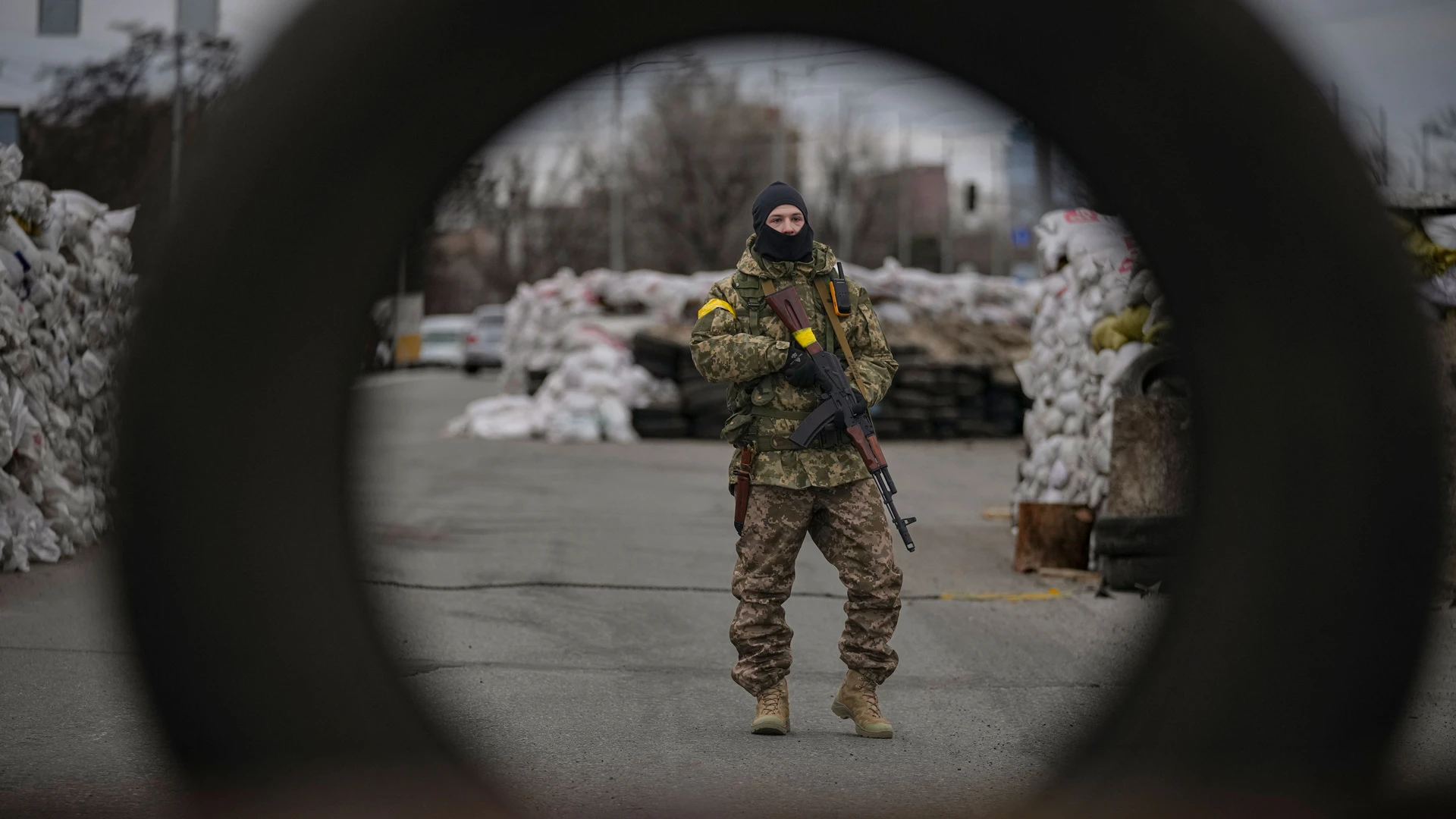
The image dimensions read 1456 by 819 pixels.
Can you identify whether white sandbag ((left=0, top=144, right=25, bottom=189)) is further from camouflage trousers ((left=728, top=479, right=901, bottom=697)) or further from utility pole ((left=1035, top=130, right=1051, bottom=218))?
utility pole ((left=1035, top=130, right=1051, bottom=218))

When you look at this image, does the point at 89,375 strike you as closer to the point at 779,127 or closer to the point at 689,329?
the point at 689,329

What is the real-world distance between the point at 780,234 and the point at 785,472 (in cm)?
64

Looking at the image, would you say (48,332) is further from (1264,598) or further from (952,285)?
(952,285)

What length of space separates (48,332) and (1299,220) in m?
6.34

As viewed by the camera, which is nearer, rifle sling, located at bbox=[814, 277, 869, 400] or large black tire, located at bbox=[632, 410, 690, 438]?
rifle sling, located at bbox=[814, 277, 869, 400]

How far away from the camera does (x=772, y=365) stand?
3.81m

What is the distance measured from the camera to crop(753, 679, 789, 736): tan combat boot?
389cm

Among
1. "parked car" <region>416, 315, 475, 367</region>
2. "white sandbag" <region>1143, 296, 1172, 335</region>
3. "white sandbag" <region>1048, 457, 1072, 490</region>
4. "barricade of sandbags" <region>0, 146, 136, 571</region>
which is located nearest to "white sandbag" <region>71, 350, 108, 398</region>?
"barricade of sandbags" <region>0, 146, 136, 571</region>

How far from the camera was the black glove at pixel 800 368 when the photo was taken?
3.81 metres

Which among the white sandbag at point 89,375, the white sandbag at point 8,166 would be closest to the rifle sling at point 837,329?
the white sandbag at point 8,166

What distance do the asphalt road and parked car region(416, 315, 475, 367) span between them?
92.1ft

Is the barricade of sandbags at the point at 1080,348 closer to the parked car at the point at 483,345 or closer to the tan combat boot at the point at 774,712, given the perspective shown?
the tan combat boot at the point at 774,712

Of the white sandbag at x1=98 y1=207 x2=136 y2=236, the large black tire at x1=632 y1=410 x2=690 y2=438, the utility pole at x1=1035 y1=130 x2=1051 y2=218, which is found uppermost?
the utility pole at x1=1035 y1=130 x2=1051 y2=218

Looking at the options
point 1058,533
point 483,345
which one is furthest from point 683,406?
point 483,345
